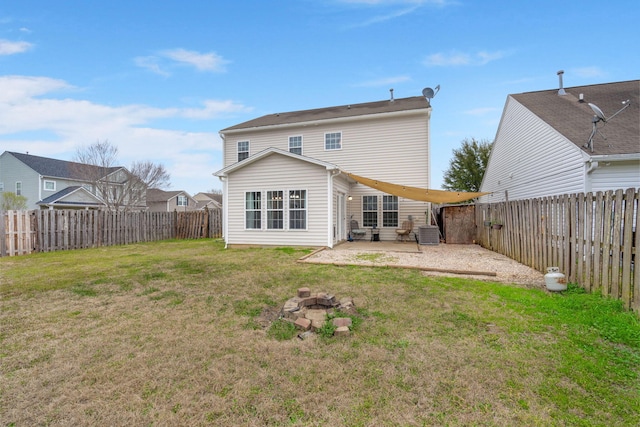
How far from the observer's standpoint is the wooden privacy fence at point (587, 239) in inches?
140

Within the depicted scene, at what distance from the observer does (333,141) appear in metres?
13.3

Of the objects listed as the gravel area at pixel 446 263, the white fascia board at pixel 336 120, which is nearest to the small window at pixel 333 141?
the white fascia board at pixel 336 120

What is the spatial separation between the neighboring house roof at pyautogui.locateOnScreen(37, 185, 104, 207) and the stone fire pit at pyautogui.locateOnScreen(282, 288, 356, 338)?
26.2m

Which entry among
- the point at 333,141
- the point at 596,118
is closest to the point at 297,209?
the point at 333,141

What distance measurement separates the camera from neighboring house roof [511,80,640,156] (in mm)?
7597

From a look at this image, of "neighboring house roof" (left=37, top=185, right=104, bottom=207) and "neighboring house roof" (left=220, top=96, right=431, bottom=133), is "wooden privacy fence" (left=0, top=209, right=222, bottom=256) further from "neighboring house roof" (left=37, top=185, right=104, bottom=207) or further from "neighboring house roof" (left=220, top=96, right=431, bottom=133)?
"neighboring house roof" (left=37, top=185, right=104, bottom=207)

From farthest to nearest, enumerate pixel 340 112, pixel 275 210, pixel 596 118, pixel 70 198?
pixel 70 198 < pixel 340 112 < pixel 275 210 < pixel 596 118

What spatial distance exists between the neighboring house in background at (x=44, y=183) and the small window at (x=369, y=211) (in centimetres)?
2136

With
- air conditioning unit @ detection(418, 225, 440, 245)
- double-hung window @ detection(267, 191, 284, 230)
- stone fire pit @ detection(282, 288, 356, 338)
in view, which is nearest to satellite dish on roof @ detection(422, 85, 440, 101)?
air conditioning unit @ detection(418, 225, 440, 245)

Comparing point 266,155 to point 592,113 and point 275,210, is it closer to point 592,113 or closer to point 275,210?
point 275,210

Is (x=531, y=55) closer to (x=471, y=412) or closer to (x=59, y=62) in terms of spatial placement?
(x=471, y=412)

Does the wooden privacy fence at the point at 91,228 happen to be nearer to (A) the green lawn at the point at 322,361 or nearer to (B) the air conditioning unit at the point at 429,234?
(A) the green lawn at the point at 322,361

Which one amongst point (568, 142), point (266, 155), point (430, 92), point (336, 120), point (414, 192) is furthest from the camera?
point (336, 120)

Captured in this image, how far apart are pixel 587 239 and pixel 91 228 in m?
15.5
